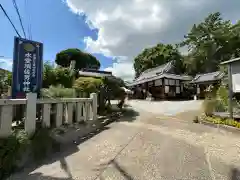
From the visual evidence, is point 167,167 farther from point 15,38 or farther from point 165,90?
point 165,90

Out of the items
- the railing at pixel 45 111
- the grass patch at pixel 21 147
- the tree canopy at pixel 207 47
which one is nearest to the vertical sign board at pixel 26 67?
the railing at pixel 45 111

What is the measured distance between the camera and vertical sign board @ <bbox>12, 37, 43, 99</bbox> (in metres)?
4.48

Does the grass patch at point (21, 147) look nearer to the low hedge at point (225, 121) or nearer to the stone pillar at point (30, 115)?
the stone pillar at point (30, 115)

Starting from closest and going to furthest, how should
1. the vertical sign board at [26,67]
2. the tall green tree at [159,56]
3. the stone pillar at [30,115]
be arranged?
1. the stone pillar at [30,115]
2. the vertical sign board at [26,67]
3. the tall green tree at [159,56]

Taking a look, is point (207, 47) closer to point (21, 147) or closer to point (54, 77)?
point (54, 77)

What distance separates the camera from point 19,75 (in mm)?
4535

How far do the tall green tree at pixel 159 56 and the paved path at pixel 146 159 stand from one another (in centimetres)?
2598

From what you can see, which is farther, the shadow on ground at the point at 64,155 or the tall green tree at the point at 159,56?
the tall green tree at the point at 159,56

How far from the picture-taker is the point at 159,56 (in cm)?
3175

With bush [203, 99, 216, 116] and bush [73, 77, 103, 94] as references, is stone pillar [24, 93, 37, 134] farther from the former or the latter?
bush [203, 99, 216, 116]

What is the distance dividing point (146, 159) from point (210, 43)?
27411mm

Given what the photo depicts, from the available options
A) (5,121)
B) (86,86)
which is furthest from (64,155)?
(86,86)

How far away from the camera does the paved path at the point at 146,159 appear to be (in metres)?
2.72

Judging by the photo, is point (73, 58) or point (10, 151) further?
point (73, 58)
